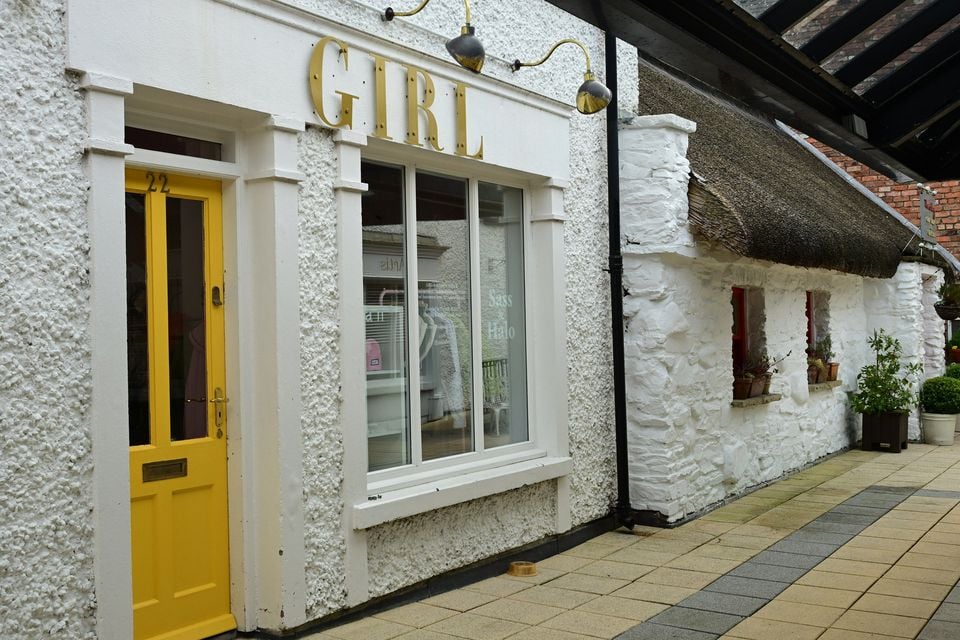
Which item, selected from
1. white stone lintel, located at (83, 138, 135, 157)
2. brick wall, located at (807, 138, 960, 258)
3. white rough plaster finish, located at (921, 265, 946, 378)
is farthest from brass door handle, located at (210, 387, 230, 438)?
brick wall, located at (807, 138, 960, 258)

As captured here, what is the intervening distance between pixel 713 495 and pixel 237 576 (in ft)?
14.5

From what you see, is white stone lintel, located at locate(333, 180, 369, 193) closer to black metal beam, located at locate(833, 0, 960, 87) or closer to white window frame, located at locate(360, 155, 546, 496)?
white window frame, located at locate(360, 155, 546, 496)

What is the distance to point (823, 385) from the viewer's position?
10.5 m

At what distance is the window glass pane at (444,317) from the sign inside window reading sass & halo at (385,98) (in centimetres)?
37

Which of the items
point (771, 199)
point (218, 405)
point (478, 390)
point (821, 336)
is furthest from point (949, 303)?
point (218, 405)

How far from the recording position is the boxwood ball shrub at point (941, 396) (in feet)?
39.4

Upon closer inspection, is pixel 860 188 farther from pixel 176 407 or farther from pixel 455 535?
pixel 176 407

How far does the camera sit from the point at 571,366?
6703 millimetres

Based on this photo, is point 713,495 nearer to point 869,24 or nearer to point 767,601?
point 767,601

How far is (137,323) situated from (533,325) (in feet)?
9.73

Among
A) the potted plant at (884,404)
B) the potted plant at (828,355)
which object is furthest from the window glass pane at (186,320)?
the potted plant at (884,404)

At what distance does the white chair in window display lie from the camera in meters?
6.33

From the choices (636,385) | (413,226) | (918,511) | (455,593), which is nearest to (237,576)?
(455,593)

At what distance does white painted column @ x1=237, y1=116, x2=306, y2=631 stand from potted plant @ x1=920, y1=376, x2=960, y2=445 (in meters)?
9.56
